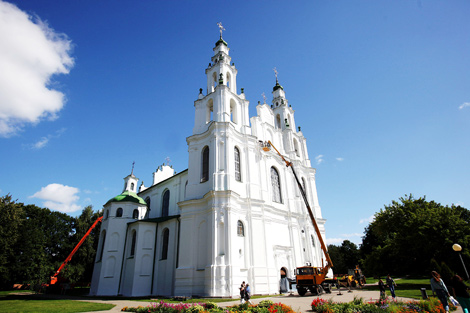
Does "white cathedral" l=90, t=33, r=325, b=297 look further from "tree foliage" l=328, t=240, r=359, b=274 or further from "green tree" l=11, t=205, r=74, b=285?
"tree foliage" l=328, t=240, r=359, b=274

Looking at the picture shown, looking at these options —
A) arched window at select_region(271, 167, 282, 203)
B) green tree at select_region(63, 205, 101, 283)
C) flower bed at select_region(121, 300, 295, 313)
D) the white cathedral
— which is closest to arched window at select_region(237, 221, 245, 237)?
the white cathedral

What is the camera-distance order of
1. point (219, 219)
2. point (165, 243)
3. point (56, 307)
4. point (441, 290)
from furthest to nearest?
point (165, 243) → point (219, 219) → point (56, 307) → point (441, 290)

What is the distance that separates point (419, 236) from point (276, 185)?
47.1 ft

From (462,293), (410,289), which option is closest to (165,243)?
(410,289)

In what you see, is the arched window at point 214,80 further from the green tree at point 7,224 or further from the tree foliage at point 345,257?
the tree foliage at point 345,257

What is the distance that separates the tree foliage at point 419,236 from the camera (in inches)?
895

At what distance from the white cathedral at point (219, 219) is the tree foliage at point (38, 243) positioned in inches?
481

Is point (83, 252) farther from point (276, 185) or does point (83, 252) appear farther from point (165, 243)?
point (276, 185)

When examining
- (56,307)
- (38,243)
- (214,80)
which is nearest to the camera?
(56,307)

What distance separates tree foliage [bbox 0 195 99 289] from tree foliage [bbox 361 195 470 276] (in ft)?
143

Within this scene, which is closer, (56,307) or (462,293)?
(462,293)

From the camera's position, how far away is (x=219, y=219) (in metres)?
20.4

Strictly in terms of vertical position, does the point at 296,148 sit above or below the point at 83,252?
above

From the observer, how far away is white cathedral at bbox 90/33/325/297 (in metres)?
20.2
